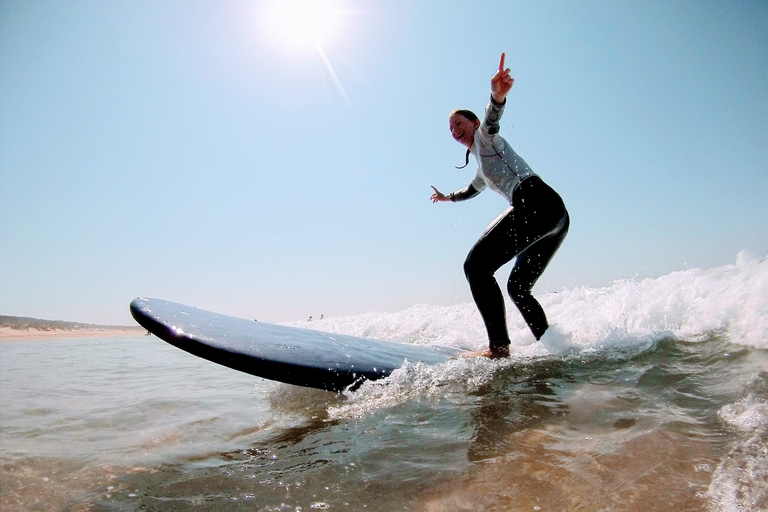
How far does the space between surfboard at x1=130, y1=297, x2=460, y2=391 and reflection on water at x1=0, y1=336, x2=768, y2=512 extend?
0.21m

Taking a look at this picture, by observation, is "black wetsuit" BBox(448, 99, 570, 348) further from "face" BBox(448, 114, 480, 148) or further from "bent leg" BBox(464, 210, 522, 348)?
"face" BBox(448, 114, 480, 148)

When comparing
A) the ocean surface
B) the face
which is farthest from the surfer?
the ocean surface

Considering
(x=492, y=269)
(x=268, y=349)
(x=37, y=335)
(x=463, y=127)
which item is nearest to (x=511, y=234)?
(x=492, y=269)

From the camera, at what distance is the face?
3.33 meters

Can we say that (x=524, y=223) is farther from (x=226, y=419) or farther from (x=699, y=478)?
(x=226, y=419)

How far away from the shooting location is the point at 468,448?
1575 mm

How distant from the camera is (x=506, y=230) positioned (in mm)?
3062

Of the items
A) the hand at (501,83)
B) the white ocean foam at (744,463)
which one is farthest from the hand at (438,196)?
the white ocean foam at (744,463)

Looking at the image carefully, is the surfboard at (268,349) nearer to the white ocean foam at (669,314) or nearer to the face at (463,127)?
the white ocean foam at (669,314)

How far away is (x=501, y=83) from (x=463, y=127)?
0.57m

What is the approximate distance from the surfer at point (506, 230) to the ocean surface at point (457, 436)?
1.11 ft

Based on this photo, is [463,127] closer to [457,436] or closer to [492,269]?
[492,269]

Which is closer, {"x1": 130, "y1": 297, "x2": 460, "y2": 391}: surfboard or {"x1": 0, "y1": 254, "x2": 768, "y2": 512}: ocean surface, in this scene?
{"x1": 0, "y1": 254, "x2": 768, "y2": 512}: ocean surface

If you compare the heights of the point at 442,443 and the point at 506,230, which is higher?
the point at 506,230
